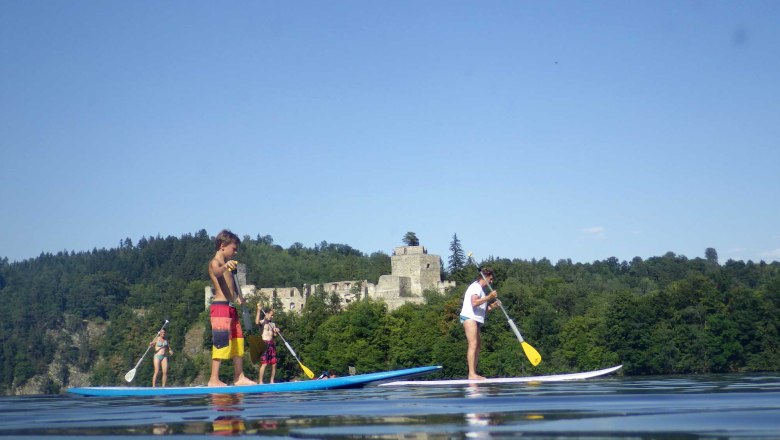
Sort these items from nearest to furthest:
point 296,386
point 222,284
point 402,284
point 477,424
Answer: point 477,424 → point 222,284 → point 296,386 → point 402,284

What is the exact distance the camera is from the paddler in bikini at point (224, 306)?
13883 millimetres

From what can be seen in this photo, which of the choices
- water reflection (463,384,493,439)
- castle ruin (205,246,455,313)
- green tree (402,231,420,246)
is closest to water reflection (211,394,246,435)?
water reflection (463,384,493,439)

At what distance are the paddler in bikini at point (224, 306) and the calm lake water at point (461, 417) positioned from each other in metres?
3.53

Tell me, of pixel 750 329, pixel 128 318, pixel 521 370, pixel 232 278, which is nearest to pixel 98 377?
pixel 128 318

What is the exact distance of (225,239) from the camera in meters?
14.3

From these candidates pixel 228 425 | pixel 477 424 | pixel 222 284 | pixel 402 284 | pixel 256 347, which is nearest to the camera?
pixel 477 424

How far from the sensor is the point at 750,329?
7656 centimetres

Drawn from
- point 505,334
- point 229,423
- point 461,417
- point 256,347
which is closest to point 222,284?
point 256,347

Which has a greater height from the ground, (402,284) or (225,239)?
(402,284)

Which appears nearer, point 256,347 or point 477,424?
point 477,424

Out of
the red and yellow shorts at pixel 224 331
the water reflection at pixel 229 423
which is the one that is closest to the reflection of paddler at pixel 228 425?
the water reflection at pixel 229 423

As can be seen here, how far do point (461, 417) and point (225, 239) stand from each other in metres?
7.72

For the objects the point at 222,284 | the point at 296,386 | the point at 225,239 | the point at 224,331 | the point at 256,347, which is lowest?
the point at 296,386

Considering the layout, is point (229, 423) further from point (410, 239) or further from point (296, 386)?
point (410, 239)
